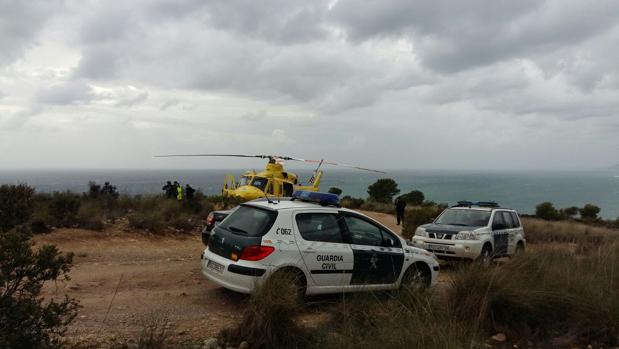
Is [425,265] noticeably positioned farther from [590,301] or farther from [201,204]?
[201,204]

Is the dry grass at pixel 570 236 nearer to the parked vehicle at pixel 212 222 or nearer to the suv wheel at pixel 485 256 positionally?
the suv wheel at pixel 485 256

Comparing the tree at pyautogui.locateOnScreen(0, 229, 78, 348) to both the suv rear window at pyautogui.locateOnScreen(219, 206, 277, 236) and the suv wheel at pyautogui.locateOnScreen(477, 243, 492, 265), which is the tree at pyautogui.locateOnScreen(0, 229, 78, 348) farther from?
the suv wheel at pyautogui.locateOnScreen(477, 243, 492, 265)

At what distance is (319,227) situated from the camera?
22.5ft

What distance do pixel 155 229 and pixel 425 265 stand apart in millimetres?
8805

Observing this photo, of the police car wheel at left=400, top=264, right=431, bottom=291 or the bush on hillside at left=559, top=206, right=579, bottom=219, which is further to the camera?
the bush on hillside at left=559, top=206, right=579, bottom=219

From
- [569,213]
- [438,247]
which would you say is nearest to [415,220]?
[438,247]

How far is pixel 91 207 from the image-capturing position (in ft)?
46.1

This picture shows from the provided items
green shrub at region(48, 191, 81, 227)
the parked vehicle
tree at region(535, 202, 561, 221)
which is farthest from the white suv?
tree at region(535, 202, 561, 221)

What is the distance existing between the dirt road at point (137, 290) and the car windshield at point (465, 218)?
20.7 feet

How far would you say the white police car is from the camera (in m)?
6.21

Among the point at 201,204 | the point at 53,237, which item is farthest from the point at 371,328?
the point at 201,204

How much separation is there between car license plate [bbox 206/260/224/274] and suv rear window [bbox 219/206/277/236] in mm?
519

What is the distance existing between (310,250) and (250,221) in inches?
39.8

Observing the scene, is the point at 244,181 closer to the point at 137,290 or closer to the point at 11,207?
the point at 11,207
